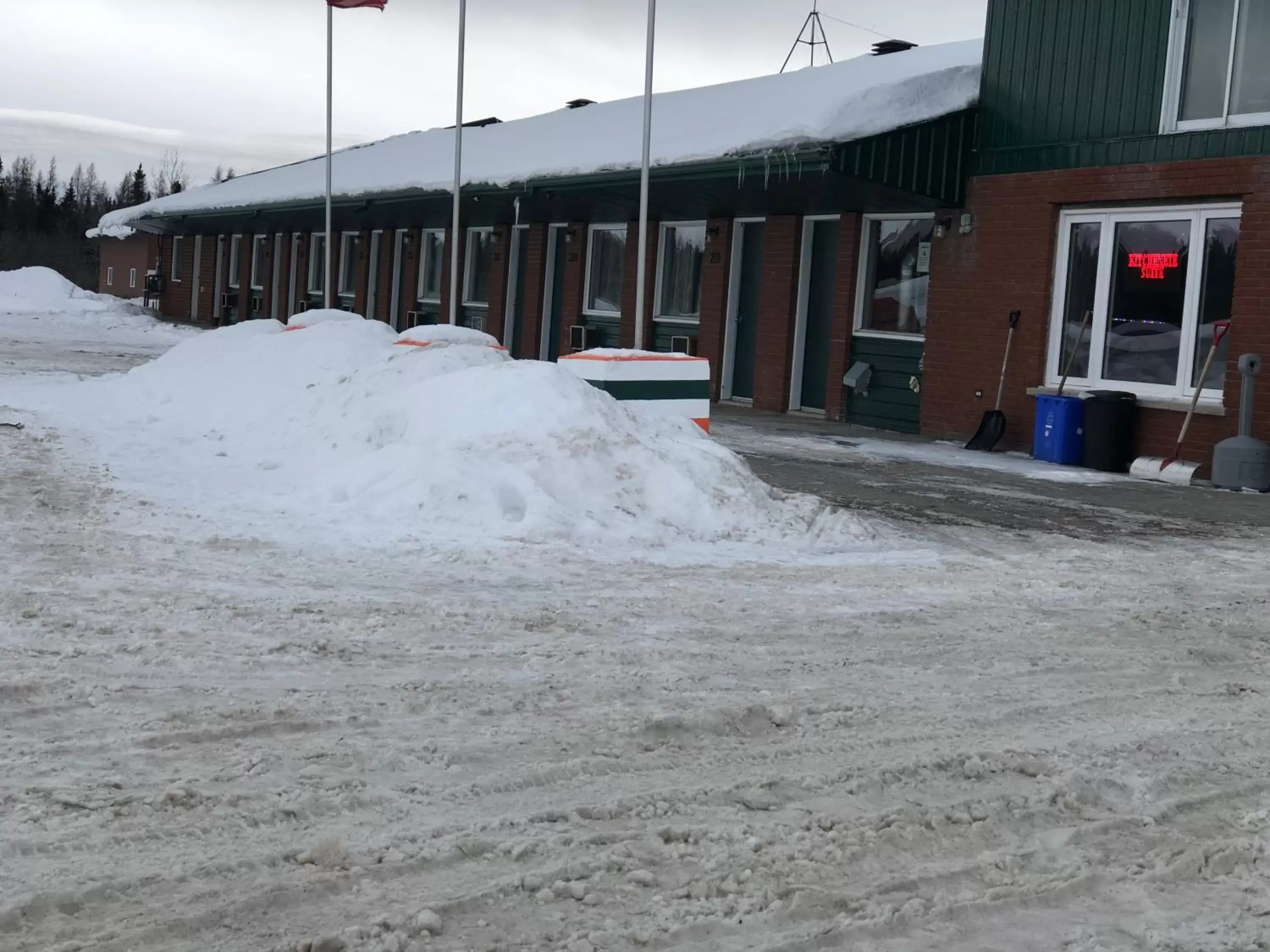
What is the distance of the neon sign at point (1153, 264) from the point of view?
1431 cm

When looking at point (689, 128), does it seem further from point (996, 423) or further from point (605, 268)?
point (996, 423)

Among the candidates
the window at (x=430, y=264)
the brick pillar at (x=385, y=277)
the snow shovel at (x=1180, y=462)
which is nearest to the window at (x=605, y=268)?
the window at (x=430, y=264)

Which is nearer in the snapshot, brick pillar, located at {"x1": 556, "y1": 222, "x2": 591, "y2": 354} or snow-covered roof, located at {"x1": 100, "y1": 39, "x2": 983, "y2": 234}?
snow-covered roof, located at {"x1": 100, "y1": 39, "x2": 983, "y2": 234}

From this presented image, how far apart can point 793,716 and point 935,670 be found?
3.28 ft

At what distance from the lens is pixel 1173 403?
46.1 feet

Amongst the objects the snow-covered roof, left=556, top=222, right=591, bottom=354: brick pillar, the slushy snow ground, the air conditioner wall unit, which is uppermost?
the snow-covered roof

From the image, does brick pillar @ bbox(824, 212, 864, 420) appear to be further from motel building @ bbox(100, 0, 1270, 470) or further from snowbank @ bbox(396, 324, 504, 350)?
snowbank @ bbox(396, 324, 504, 350)

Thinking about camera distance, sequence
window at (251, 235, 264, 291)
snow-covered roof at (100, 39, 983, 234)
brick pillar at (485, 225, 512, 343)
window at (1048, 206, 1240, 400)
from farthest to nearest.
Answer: window at (251, 235, 264, 291)
brick pillar at (485, 225, 512, 343)
snow-covered roof at (100, 39, 983, 234)
window at (1048, 206, 1240, 400)

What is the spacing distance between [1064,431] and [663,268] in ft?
30.0

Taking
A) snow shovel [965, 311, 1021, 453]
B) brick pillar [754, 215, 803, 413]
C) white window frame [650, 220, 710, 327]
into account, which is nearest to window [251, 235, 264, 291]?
white window frame [650, 220, 710, 327]

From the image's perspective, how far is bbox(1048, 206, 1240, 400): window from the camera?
13.9 metres

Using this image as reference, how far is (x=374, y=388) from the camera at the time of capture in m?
11.5

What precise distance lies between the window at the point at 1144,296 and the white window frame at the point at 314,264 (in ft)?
74.3

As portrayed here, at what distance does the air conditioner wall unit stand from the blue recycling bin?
7311 mm
